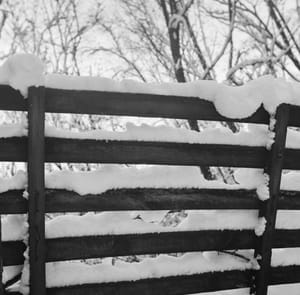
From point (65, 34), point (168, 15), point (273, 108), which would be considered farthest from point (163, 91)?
point (65, 34)

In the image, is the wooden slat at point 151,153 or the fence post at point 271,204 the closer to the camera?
the wooden slat at point 151,153

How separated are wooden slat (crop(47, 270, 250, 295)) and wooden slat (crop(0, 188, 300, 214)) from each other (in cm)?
47

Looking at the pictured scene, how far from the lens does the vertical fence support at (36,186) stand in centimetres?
186

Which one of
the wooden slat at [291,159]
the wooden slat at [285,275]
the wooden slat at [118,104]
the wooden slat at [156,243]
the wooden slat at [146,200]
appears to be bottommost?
the wooden slat at [285,275]

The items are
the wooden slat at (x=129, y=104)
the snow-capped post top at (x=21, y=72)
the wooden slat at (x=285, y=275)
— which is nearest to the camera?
the snow-capped post top at (x=21, y=72)

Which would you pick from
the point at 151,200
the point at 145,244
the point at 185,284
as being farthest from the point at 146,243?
the point at 185,284

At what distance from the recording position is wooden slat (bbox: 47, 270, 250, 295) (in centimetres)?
207

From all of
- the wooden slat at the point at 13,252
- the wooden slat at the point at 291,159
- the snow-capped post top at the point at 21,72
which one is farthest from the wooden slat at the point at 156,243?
the snow-capped post top at the point at 21,72

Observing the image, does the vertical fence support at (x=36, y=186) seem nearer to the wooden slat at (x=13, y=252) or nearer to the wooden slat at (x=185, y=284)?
the wooden slat at (x=13, y=252)

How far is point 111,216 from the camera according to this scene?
2143 millimetres

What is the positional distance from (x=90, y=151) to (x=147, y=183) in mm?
413

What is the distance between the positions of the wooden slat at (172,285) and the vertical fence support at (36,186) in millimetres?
188

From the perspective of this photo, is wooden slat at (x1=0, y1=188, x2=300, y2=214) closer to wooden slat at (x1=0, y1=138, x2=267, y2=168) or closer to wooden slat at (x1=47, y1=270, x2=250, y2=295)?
wooden slat at (x1=0, y1=138, x2=267, y2=168)

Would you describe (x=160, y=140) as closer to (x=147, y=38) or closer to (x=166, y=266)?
(x=166, y=266)
